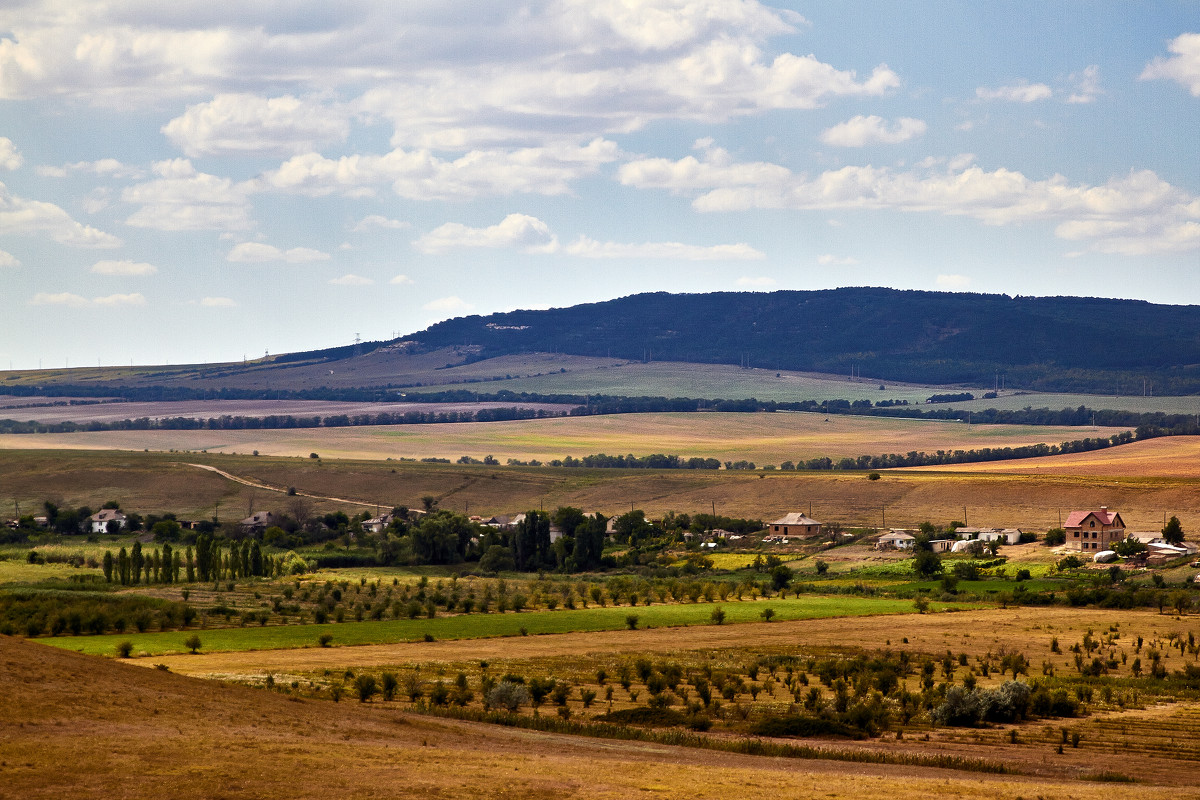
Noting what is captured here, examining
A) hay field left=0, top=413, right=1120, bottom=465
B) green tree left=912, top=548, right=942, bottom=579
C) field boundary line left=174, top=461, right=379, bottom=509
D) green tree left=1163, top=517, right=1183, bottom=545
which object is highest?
hay field left=0, top=413, right=1120, bottom=465

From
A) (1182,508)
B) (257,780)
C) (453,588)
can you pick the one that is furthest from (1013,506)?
(257,780)

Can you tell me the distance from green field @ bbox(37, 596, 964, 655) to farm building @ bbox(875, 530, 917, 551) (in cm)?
2402

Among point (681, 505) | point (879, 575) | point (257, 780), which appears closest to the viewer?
point (257, 780)

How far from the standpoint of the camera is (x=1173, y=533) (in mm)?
90062

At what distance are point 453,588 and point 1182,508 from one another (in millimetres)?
57041

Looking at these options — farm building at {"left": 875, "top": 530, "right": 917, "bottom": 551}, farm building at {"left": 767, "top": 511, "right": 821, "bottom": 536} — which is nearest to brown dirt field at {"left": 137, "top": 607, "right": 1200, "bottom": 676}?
farm building at {"left": 875, "top": 530, "right": 917, "bottom": 551}

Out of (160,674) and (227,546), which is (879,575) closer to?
(227,546)

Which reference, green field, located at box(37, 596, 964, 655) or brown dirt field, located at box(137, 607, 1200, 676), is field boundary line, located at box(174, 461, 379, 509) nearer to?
green field, located at box(37, 596, 964, 655)

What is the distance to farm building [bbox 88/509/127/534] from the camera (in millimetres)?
113625

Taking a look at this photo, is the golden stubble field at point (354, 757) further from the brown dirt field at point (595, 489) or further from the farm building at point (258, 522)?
the farm building at point (258, 522)

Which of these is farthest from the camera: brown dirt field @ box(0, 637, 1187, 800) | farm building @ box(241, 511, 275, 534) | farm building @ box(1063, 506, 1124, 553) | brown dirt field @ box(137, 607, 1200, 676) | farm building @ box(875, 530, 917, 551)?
farm building @ box(241, 511, 275, 534)

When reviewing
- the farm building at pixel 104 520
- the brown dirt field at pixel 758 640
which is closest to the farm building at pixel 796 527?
the brown dirt field at pixel 758 640

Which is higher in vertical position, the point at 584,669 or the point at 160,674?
the point at 160,674

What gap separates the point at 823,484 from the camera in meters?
122
